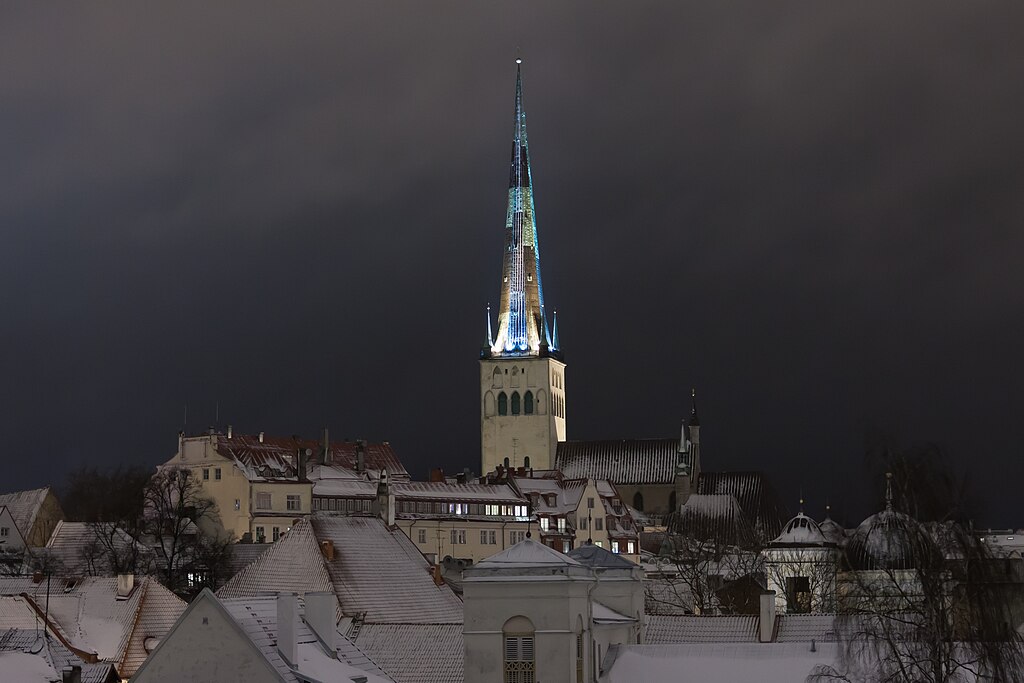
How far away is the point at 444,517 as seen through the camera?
126750mm

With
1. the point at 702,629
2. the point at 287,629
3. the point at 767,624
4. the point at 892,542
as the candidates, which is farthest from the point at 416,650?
the point at 892,542

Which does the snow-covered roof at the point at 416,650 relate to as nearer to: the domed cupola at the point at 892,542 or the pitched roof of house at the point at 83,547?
the domed cupola at the point at 892,542

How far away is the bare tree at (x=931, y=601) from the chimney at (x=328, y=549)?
2995 cm

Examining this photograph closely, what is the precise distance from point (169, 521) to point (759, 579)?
34959mm

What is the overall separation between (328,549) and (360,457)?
68475 mm

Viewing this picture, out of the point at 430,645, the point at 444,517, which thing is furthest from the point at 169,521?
the point at 430,645

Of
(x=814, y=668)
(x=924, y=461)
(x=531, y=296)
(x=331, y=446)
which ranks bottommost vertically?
(x=814, y=668)

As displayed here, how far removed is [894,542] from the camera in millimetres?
43781

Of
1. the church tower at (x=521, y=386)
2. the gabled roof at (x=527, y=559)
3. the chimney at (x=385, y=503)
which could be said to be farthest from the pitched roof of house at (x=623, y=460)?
the gabled roof at (x=527, y=559)

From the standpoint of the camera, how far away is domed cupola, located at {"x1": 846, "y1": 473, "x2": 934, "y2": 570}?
4059cm

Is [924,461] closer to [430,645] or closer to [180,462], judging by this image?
[430,645]

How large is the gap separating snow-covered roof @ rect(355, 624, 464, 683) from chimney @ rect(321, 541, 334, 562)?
51.5 feet

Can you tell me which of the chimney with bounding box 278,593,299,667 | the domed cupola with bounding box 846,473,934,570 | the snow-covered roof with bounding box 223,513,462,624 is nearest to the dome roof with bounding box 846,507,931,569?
the domed cupola with bounding box 846,473,934,570

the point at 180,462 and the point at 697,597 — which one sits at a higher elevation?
the point at 180,462
